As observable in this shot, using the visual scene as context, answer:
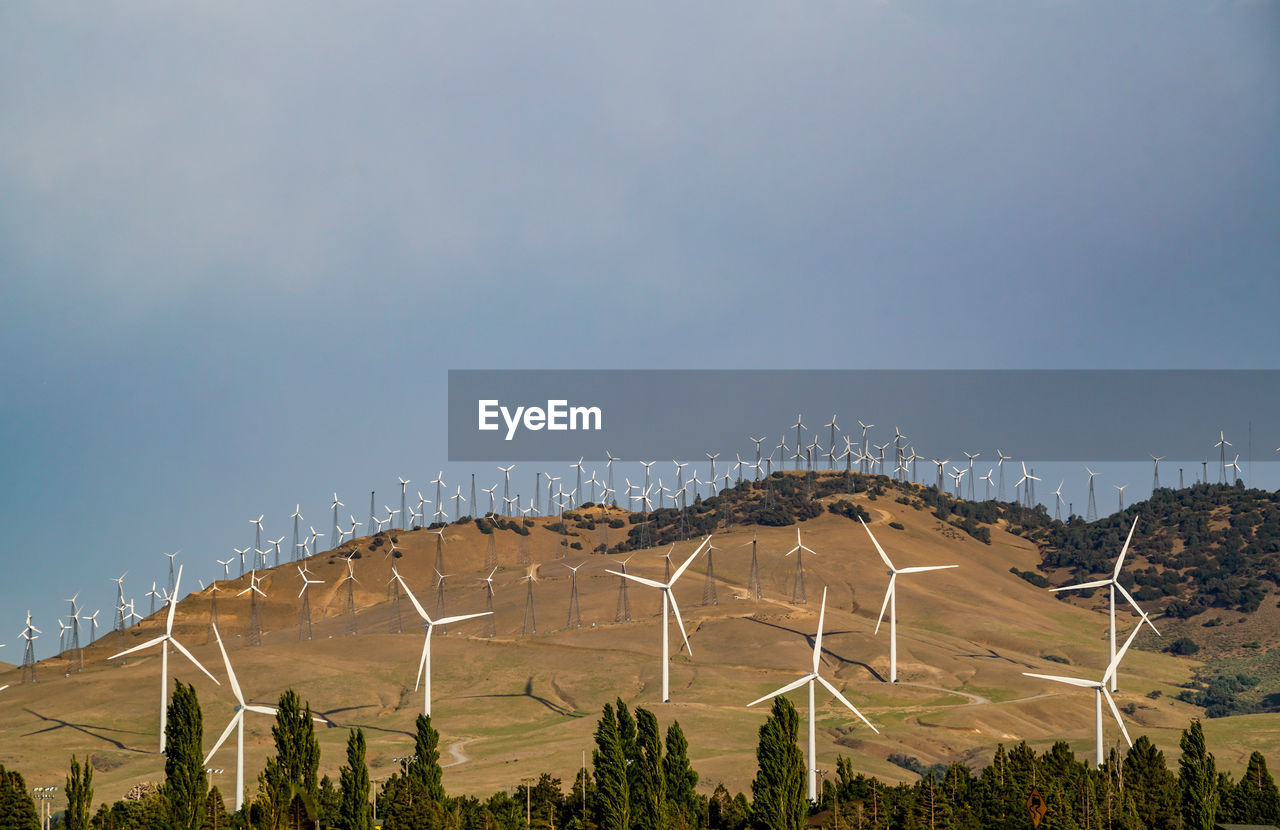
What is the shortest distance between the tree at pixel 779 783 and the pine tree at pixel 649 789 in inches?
303

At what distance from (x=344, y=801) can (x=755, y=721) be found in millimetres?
91497

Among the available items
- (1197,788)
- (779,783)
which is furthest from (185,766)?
(1197,788)

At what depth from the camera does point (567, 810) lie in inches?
4697

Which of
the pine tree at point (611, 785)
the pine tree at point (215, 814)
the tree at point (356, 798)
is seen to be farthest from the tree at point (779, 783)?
the pine tree at point (215, 814)

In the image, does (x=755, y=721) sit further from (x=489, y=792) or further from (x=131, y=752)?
(x=131, y=752)

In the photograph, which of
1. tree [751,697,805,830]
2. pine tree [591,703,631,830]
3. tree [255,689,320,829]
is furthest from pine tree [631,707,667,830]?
tree [255,689,320,829]

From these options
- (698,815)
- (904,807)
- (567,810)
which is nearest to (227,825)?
(567,810)

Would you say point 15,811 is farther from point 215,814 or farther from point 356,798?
point 356,798

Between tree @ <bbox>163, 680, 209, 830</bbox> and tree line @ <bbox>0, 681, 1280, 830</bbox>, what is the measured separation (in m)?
0.10

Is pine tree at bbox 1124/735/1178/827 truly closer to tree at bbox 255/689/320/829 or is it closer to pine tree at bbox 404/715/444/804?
pine tree at bbox 404/715/444/804

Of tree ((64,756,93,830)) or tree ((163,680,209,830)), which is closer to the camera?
tree ((64,756,93,830))

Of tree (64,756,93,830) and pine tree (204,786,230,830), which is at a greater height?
tree (64,756,93,830)

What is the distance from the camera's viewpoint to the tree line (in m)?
108

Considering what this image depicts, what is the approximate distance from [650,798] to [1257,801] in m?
52.6
